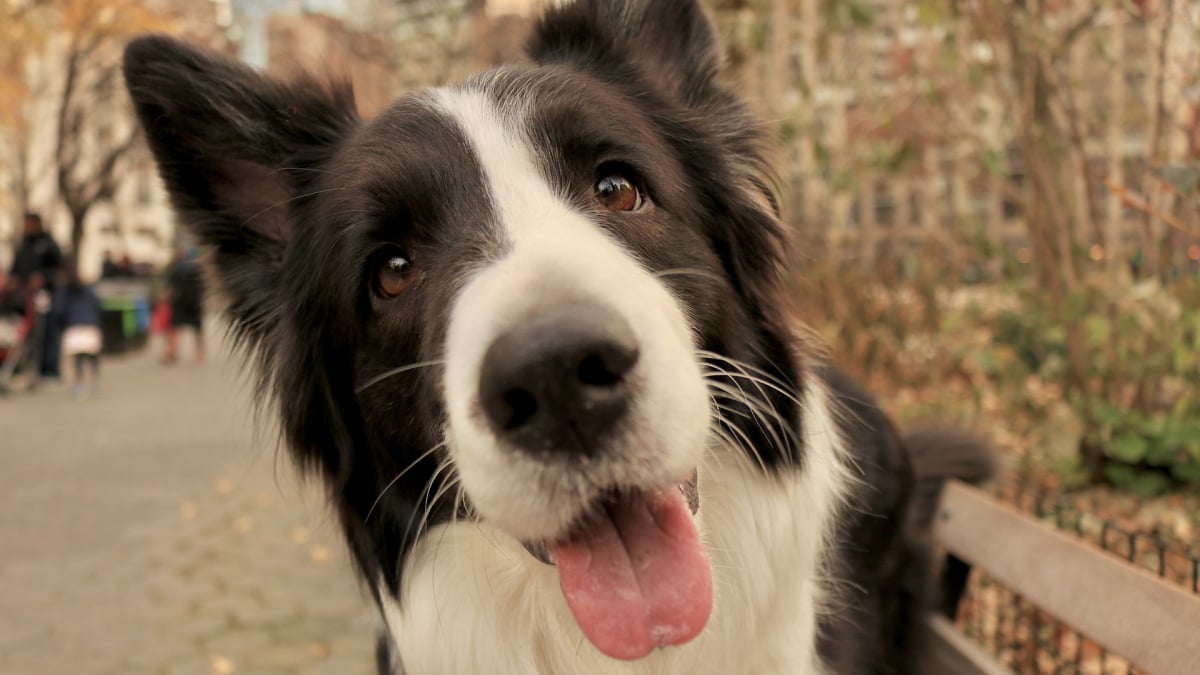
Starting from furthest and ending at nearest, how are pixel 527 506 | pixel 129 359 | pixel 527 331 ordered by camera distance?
pixel 129 359 → pixel 527 506 → pixel 527 331

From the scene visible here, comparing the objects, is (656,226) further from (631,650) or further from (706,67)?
(631,650)

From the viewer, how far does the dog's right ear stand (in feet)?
8.45

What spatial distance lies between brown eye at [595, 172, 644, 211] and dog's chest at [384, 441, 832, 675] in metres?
0.68

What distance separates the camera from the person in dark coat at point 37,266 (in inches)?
524

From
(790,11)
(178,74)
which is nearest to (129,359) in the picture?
(790,11)

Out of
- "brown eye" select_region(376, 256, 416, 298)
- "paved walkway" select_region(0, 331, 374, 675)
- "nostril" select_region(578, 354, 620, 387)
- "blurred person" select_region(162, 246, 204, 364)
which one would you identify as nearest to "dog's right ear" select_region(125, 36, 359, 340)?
"paved walkway" select_region(0, 331, 374, 675)

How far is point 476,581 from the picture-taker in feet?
7.68

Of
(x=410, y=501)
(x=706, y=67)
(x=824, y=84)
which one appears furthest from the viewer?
(x=824, y=84)

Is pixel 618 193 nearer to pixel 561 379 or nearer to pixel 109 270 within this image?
pixel 561 379

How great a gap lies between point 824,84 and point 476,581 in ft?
21.3

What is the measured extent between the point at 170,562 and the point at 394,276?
4.50 m

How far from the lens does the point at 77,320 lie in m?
13.2

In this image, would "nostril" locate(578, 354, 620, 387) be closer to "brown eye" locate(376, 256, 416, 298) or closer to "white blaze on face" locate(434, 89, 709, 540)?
"white blaze on face" locate(434, 89, 709, 540)

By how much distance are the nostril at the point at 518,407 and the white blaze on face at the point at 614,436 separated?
7 cm
